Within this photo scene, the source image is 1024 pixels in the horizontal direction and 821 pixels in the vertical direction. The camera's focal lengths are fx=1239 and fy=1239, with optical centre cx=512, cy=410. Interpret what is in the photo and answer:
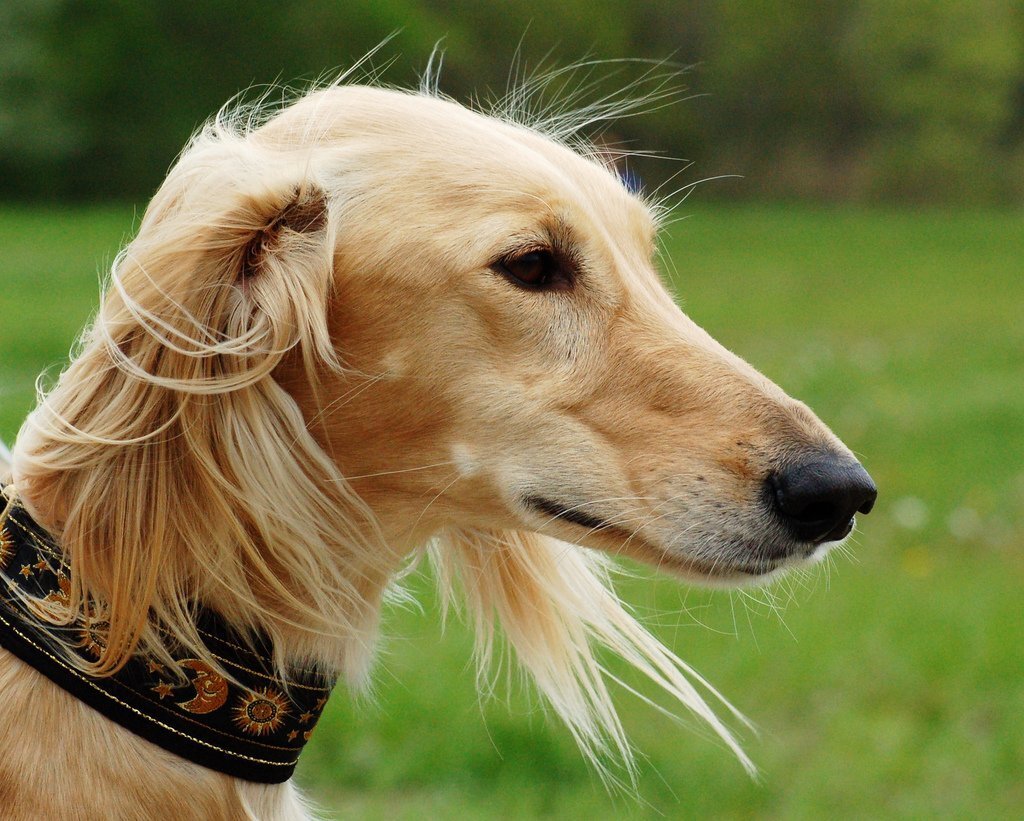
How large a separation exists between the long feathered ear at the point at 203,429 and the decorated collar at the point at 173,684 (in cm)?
4

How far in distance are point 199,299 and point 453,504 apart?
26.0 inches

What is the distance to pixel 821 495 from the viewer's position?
2342mm

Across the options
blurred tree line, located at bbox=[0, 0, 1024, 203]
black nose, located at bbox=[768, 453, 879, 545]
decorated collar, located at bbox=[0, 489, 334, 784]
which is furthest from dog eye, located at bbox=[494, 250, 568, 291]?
blurred tree line, located at bbox=[0, 0, 1024, 203]

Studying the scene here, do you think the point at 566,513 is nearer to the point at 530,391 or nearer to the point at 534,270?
the point at 530,391

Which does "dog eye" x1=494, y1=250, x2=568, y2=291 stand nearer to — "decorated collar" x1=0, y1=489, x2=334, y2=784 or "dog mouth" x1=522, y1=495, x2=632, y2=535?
"dog mouth" x1=522, y1=495, x2=632, y2=535

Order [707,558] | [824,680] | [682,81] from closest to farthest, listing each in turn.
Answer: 1. [707,558]
2. [824,680]
3. [682,81]

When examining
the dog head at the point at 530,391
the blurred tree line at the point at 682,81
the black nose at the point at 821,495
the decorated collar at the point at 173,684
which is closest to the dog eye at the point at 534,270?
the dog head at the point at 530,391

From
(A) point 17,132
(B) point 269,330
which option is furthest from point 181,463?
(A) point 17,132

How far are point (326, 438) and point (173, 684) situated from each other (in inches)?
22.4

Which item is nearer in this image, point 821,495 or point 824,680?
point 821,495

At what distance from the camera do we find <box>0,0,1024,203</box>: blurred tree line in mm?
35688

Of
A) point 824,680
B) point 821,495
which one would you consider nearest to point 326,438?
point 821,495

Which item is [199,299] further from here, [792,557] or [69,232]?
[69,232]

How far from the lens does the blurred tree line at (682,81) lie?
35.7m
